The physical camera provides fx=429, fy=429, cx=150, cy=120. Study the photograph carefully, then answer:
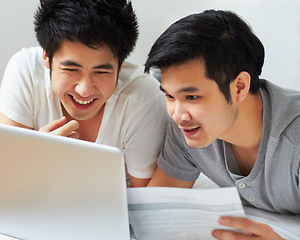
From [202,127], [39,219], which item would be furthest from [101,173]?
[202,127]

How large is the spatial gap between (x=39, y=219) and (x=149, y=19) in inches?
57.2

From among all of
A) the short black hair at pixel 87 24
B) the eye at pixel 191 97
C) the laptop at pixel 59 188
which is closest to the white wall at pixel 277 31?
the short black hair at pixel 87 24

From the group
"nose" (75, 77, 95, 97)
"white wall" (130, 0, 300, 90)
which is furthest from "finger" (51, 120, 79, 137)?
"white wall" (130, 0, 300, 90)

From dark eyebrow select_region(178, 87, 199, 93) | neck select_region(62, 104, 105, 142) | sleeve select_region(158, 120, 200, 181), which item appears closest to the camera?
dark eyebrow select_region(178, 87, 199, 93)

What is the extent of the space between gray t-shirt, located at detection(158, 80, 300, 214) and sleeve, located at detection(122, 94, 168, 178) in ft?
0.13

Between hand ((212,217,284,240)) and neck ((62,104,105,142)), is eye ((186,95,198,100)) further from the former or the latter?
neck ((62,104,105,142))

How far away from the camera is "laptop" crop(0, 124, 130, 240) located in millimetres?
687

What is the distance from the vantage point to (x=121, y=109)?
128 centimetres

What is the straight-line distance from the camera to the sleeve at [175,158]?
4.05 feet

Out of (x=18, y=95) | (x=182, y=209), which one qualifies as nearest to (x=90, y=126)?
(x=18, y=95)

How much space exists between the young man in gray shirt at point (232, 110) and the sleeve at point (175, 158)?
0.8 inches

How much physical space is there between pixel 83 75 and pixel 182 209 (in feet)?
1.53

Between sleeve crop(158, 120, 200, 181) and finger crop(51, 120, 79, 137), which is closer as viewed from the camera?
finger crop(51, 120, 79, 137)

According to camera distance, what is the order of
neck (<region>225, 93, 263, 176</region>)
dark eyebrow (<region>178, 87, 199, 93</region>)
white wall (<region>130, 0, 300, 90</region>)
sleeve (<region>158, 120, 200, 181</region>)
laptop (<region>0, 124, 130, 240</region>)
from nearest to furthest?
laptop (<region>0, 124, 130, 240</region>)
dark eyebrow (<region>178, 87, 199, 93</region>)
neck (<region>225, 93, 263, 176</region>)
sleeve (<region>158, 120, 200, 181</region>)
white wall (<region>130, 0, 300, 90</region>)
